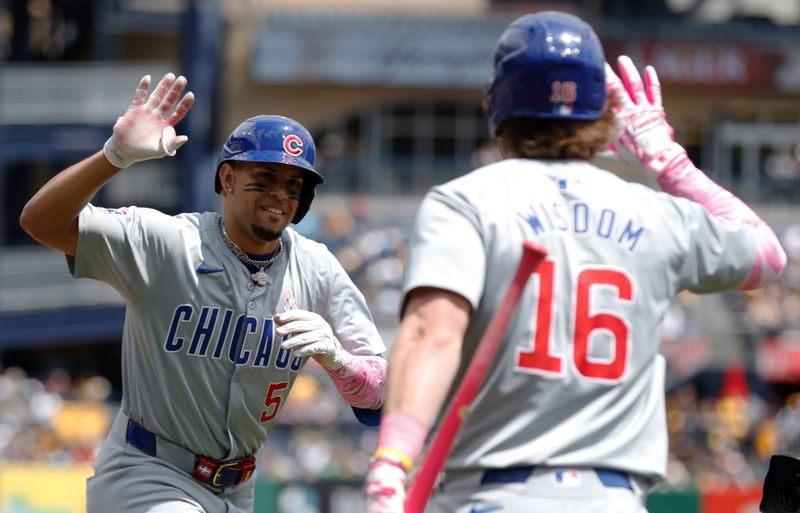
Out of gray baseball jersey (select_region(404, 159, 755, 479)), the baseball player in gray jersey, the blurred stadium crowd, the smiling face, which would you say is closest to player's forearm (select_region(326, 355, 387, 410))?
the baseball player in gray jersey

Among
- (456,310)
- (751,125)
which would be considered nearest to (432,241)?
(456,310)

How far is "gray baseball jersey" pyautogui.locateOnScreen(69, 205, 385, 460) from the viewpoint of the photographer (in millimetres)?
5215

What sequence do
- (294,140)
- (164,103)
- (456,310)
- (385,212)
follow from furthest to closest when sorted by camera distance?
(385,212) → (294,140) → (164,103) → (456,310)

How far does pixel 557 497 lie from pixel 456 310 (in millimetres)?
502

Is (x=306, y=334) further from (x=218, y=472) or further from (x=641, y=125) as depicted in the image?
(x=641, y=125)

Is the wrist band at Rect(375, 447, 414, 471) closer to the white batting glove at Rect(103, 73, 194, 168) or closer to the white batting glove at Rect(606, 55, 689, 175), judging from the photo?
the white batting glove at Rect(606, 55, 689, 175)

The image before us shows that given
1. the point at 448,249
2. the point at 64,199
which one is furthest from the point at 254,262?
the point at 448,249

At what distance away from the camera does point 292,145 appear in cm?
536

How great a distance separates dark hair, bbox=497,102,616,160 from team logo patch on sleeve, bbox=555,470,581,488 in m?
0.80

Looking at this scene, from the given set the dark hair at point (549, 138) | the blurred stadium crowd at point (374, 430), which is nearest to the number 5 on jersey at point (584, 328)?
the dark hair at point (549, 138)

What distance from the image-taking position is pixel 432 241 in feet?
11.4

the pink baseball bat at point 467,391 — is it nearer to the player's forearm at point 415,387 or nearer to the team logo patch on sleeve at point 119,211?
the player's forearm at point 415,387

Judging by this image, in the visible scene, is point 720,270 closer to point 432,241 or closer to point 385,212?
point 432,241

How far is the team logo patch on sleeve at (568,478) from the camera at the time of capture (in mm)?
3486
